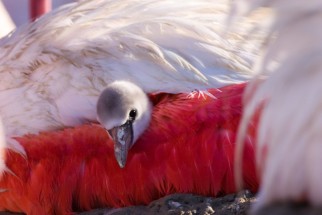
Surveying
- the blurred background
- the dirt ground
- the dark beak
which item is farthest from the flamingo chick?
the blurred background

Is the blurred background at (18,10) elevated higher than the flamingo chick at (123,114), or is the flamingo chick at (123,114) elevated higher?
the blurred background at (18,10)

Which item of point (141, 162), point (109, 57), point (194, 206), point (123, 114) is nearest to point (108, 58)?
point (109, 57)

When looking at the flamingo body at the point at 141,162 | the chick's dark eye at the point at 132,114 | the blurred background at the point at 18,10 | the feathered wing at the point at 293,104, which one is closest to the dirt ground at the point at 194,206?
the flamingo body at the point at 141,162

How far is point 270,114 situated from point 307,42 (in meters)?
0.10

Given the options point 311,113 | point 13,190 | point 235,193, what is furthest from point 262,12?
point 13,190

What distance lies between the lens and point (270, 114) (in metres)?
1.06

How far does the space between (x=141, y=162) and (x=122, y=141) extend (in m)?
0.08

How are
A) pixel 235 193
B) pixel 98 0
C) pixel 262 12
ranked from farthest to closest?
pixel 98 0, pixel 235 193, pixel 262 12

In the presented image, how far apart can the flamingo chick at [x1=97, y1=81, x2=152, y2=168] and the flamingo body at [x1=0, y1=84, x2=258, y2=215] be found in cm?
3

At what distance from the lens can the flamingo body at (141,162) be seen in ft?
6.39

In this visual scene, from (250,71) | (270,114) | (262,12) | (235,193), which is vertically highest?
(262,12)

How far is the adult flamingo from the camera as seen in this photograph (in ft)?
6.87

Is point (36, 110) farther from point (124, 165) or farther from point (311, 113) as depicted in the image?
point (311, 113)

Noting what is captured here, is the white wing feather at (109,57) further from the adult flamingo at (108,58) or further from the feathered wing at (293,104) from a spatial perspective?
the feathered wing at (293,104)
